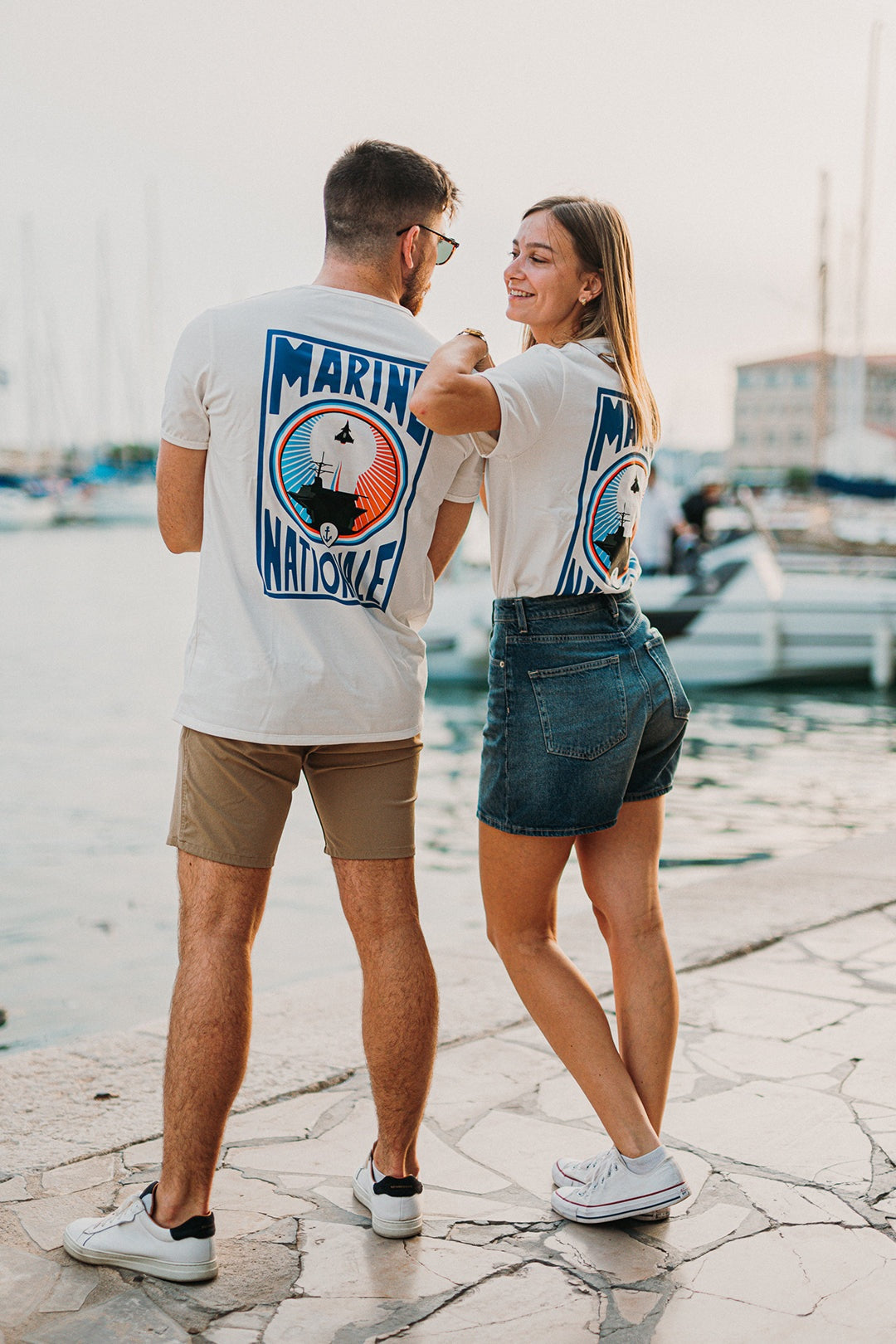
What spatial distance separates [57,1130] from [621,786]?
4.74 ft

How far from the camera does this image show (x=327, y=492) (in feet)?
7.17

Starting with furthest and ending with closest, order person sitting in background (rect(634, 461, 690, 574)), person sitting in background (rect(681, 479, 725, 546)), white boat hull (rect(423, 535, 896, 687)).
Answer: person sitting in background (rect(681, 479, 725, 546)) → white boat hull (rect(423, 535, 896, 687)) → person sitting in background (rect(634, 461, 690, 574))

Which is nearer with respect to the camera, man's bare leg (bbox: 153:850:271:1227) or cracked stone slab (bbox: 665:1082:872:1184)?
man's bare leg (bbox: 153:850:271:1227)

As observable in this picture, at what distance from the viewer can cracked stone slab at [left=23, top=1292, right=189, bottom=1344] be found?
200 cm

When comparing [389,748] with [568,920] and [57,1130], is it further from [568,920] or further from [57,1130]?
[568,920]

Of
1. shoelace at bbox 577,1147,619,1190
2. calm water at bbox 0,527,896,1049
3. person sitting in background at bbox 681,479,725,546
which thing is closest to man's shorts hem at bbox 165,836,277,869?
shoelace at bbox 577,1147,619,1190

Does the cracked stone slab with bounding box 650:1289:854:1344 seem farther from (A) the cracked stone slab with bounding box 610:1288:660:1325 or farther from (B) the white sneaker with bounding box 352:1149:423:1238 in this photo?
(B) the white sneaker with bounding box 352:1149:423:1238

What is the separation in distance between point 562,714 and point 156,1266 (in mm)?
1136

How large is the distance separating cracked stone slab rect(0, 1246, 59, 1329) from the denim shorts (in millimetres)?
1056

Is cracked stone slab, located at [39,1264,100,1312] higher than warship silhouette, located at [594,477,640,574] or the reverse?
the reverse

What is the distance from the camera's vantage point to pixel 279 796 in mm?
2277

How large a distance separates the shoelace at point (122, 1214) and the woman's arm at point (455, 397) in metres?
1.38

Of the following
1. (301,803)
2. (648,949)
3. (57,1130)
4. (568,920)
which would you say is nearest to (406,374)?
(648,949)

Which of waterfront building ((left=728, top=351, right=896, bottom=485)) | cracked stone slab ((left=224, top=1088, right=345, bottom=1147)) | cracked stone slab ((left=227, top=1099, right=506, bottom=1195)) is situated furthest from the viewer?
waterfront building ((left=728, top=351, right=896, bottom=485))
